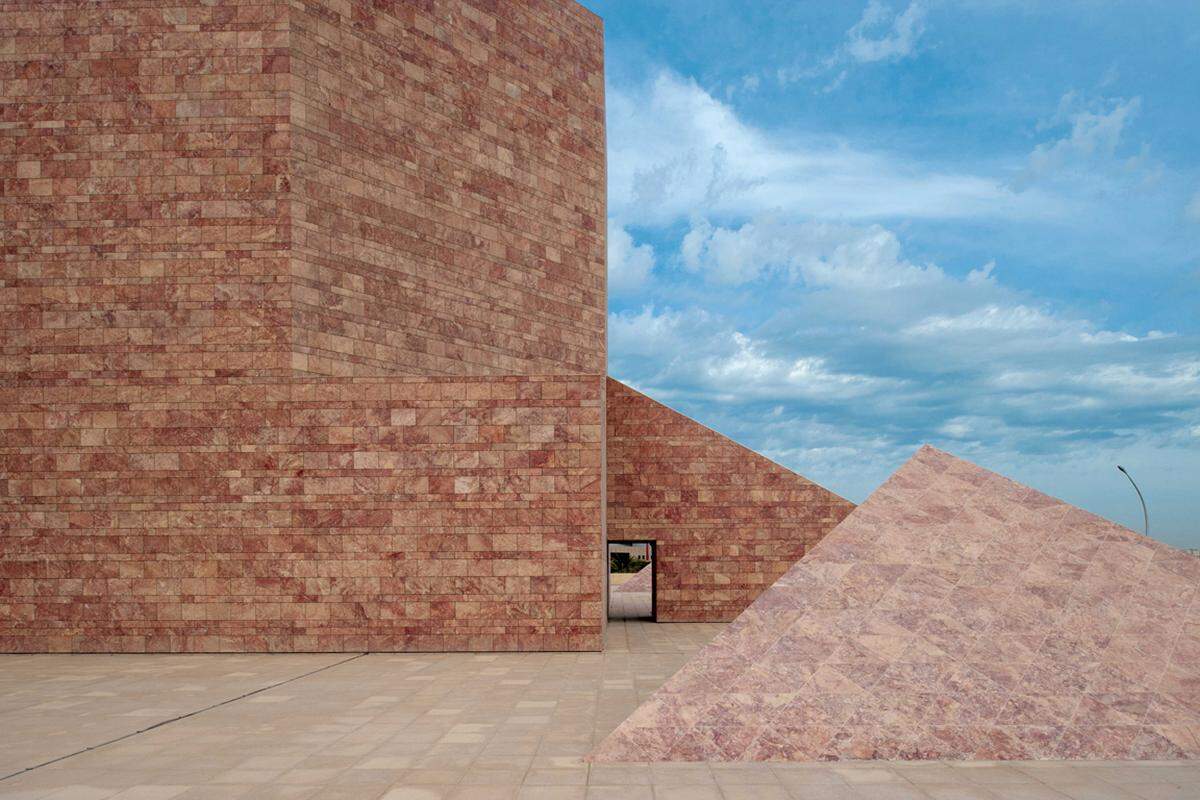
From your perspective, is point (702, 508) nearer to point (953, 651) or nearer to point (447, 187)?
point (447, 187)

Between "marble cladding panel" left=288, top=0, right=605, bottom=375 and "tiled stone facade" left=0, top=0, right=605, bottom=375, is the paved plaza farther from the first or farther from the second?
"marble cladding panel" left=288, top=0, right=605, bottom=375

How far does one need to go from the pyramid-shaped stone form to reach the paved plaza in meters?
0.39

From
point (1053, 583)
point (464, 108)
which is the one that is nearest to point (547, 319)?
point (464, 108)

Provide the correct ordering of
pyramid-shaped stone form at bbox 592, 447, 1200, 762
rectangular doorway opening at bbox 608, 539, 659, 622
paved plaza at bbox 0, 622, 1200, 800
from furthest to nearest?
rectangular doorway opening at bbox 608, 539, 659, 622 → pyramid-shaped stone form at bbox 592, 447, 1200, 762 → paved plaza at bbox 0, 622, 1200, 800

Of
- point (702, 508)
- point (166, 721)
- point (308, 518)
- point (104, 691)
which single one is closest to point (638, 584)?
point (702, 508)

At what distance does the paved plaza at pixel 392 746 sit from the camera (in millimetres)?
7695

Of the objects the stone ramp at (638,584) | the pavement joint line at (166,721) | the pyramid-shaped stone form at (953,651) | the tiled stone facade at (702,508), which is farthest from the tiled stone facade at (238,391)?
the stone ramp at (638,584)

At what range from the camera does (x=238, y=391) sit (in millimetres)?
17500

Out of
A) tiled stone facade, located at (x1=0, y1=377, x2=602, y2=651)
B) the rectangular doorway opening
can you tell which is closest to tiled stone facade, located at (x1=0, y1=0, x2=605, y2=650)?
tiled stone facade, located at (x1=0, y1=377, x2=602, y2=651)

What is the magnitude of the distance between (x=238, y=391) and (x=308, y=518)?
2.93 metres

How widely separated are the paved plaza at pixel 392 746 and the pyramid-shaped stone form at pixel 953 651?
390 mm

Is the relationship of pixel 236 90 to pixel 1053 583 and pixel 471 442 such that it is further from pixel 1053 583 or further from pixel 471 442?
pixel 1053 583

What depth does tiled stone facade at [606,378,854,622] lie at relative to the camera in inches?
941

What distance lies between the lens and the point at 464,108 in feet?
70.9
